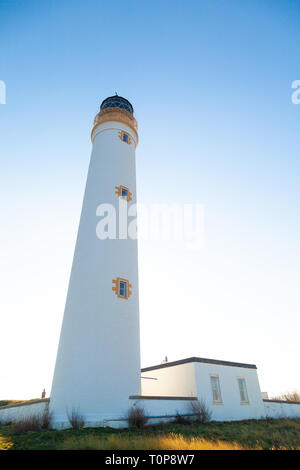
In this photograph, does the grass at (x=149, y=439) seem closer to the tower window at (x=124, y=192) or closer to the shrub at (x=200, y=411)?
the shrub at (x=200, y=411)

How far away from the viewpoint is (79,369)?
1134 cm

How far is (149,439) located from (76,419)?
3846 mm

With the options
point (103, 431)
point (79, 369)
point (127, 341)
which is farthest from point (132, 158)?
point (103, 431)

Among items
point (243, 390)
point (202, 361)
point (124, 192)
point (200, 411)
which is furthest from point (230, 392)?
point (124, 192)

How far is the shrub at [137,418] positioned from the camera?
10673mm

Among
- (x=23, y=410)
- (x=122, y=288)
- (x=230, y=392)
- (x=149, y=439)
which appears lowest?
(x=149, y=439)

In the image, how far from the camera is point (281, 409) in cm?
1883

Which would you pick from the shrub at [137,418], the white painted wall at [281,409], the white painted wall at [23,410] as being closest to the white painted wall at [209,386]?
the white painted wall at [281,409]

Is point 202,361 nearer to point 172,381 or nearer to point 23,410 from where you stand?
point 172,381

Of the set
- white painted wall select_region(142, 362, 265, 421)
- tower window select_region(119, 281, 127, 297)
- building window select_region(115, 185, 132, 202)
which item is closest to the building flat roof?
white painted wall select_region(142, 362, 265, 421)

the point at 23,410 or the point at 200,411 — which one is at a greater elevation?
the point at 23,410

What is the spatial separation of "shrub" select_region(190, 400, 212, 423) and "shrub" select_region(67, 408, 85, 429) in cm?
539

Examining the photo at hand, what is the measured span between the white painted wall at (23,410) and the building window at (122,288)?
543 centimetres
